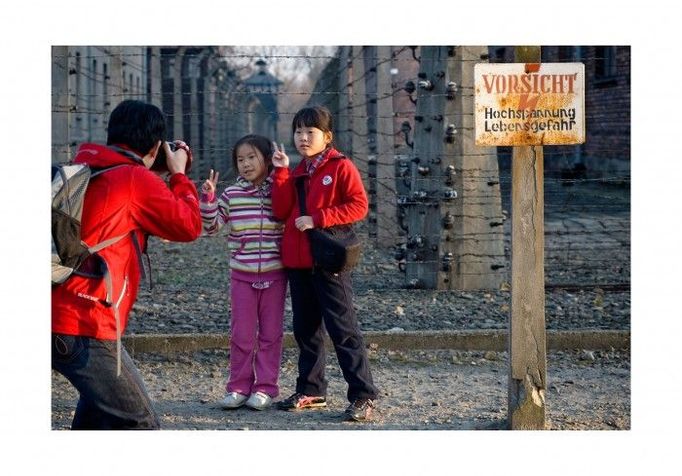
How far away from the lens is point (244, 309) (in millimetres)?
5922

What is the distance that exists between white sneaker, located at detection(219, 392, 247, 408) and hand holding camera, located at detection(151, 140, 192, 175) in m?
1.53

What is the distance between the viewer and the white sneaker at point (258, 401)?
19.4ft

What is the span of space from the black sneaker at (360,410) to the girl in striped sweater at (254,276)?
0.53m

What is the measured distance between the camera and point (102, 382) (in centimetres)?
438

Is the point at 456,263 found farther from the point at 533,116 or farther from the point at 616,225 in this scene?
the point at 616,225

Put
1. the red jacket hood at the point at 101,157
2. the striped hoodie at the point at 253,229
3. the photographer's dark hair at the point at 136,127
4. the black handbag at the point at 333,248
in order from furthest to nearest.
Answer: the striped hoodie at the point at 253,229 → the black handbag at the point at 333,248 → the photographer's dark hair at the point at 136,127 → the red jacket hood at the point at 101,157

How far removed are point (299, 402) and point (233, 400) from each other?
353mm

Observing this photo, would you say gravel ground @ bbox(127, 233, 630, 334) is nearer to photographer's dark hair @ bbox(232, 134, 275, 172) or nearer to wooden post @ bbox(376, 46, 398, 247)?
wooden post @ bbox(376, 46, 398, 247)

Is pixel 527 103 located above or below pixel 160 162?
above

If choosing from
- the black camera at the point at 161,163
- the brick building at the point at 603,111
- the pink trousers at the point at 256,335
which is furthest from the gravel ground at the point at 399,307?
the brick building at the point at 603,111

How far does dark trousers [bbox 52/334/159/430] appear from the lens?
14.3ft

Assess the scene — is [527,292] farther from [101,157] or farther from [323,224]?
[101,157]

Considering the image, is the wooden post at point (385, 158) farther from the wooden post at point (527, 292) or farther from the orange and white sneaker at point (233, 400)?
the wooden post at point (527, 292)

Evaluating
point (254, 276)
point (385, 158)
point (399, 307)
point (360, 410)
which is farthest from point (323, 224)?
point (385, 158)
